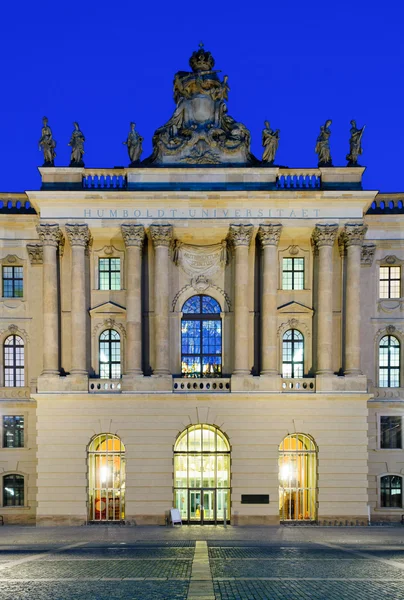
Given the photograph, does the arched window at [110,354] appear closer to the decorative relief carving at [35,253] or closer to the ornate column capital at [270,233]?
the decorative relief carving at [35,253]

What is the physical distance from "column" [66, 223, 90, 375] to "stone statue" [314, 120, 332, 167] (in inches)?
602

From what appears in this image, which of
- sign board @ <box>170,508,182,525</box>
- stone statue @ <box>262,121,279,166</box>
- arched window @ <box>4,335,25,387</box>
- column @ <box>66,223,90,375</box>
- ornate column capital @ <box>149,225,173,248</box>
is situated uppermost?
stone statue @ <box>262,121,279,166</box>

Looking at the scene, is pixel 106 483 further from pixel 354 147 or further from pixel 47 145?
pixel 354 147

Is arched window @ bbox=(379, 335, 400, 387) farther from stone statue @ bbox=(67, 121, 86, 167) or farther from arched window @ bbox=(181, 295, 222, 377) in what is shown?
stone statue @ bbox=(67, 121, 86, 167)

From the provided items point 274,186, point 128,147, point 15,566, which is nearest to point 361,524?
A: point 274,186

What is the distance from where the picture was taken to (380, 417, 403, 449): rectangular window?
4669 centimetres

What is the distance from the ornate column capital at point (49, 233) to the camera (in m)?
44.1

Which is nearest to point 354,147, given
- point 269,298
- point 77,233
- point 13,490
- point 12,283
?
point 269,298

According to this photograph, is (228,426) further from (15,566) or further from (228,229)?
(15,566)

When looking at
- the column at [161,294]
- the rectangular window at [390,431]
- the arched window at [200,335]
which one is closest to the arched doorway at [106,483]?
the column at [161,294]

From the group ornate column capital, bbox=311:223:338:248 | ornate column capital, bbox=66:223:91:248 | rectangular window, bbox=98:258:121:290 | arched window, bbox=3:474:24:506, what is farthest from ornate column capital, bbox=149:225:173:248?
arched window, bbox=3:474:24:506

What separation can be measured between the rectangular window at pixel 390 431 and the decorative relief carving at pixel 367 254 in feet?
33.0

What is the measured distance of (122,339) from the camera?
45719mm

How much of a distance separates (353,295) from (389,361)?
5.61 meters
